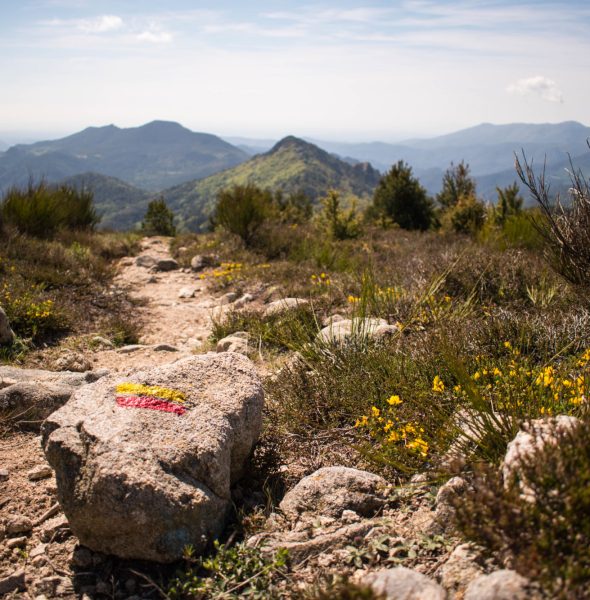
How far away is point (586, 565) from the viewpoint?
1.50 meters

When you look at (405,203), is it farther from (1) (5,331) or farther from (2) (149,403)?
(2) (149,403)

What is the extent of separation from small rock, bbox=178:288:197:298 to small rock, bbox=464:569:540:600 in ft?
24.5

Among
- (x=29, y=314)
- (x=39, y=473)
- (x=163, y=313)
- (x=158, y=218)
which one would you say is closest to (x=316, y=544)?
(x=39, y=473)

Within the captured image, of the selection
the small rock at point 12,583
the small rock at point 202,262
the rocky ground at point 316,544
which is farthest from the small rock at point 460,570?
the small rock at point 202,262

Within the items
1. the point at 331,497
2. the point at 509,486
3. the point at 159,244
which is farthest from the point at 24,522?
the point at 159,244

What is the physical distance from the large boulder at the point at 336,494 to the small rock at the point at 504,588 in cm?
81

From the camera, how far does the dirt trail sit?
5.48 m

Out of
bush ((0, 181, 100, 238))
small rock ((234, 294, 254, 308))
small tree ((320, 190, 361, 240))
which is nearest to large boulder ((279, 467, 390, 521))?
small rock ((234, 294, 254, 308))

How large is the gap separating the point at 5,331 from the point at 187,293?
12.2 feet

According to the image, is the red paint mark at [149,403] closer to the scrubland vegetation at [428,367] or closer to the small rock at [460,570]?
the scrubland vegetation at [428,367]

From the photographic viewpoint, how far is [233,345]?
5.23m

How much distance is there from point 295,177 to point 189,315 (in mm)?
157345

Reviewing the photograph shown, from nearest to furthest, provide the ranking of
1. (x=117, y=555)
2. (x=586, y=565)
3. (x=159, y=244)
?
1. (x=586, y=565)
2. (x=117, y=555)
3. (x=159, y=244)

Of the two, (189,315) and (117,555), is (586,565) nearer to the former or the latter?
(117,555)
